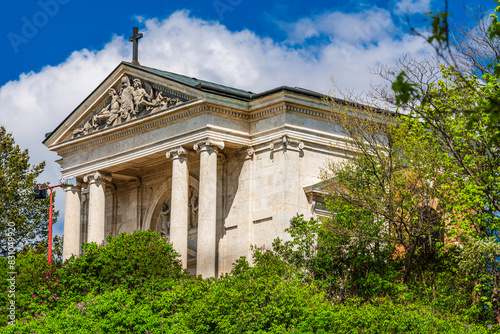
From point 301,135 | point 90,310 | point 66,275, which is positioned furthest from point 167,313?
point 301,135

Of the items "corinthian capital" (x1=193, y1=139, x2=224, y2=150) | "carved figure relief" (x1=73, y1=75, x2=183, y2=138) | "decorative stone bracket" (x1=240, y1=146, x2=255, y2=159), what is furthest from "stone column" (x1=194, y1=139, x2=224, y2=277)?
"carved figure relief" (x1=73, y1=75, x2=183, y2=138)

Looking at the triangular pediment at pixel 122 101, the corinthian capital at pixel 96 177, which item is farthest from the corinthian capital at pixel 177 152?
the corinthian capital at pixel 96 177

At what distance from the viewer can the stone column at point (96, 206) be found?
143 feet

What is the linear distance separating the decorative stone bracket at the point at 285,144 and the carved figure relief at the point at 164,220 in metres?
8.03

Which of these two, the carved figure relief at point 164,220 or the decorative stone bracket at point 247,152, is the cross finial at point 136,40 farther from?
the decorative stone bracket at point 247,152

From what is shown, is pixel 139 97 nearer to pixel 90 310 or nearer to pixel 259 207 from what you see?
pixel 259 207

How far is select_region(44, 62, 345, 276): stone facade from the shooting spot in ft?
129

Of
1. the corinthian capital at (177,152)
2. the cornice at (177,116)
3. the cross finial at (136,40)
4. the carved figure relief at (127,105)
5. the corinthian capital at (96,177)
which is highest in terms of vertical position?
the cross finial at (136,40)

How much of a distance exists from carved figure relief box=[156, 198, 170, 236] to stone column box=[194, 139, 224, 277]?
5805 millimetres

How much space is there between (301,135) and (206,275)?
7387mm

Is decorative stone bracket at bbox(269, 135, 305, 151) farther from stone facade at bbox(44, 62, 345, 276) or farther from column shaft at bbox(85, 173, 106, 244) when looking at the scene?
column shaft at bbox(85, 173, 106, 244)

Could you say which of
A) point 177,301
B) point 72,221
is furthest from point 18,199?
point 177,301

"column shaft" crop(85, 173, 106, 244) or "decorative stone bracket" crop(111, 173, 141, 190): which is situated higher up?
"decorative stone bracket" crop(111, 173, 141, 190)

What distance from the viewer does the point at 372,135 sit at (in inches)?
1407
